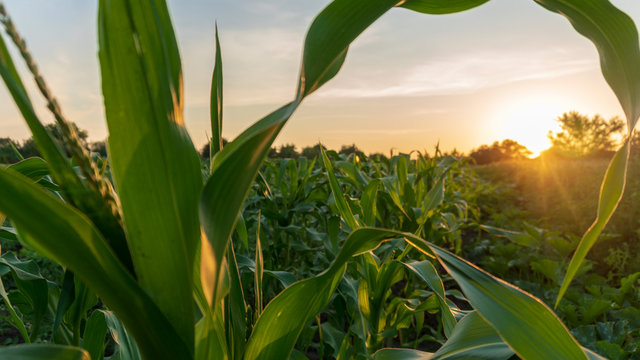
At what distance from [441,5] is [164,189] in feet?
1.31

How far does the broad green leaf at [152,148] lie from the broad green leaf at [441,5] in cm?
30

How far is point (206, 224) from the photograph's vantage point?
341mm

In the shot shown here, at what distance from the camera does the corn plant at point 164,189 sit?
0.35 meters

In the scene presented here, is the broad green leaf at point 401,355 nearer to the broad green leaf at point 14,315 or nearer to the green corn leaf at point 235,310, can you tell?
the green corn leaf at point 235,310

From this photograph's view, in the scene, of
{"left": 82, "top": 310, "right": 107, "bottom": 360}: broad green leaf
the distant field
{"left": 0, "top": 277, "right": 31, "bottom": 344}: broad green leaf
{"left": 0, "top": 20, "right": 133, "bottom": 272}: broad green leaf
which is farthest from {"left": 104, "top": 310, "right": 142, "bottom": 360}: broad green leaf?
the distant field

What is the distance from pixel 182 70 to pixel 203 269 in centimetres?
21

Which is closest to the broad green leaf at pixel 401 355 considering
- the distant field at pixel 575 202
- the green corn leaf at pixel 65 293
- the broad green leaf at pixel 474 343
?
the broad green leaf at pixel 474 343

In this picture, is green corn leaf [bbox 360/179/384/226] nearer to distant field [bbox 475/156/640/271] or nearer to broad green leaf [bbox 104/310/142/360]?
broad green leaf [bbox 104/310/142/360]

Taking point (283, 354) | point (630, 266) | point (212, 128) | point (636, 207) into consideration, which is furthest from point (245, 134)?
point (636, 207)

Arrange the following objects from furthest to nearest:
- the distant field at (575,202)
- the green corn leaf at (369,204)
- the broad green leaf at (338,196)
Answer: the distant field at (575,202)
the green corn leaf at (369,204)
the broad green leaf at (338,196)

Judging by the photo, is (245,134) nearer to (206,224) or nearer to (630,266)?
(206,224)

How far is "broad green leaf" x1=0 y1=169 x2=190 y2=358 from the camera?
34 centimetres

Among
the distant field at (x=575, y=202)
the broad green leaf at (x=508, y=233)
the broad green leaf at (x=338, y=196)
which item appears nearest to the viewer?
the broad green leaf at (x=338, y=196)

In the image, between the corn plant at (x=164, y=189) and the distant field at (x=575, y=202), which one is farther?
→ the distant field at (x=575, y=202)
